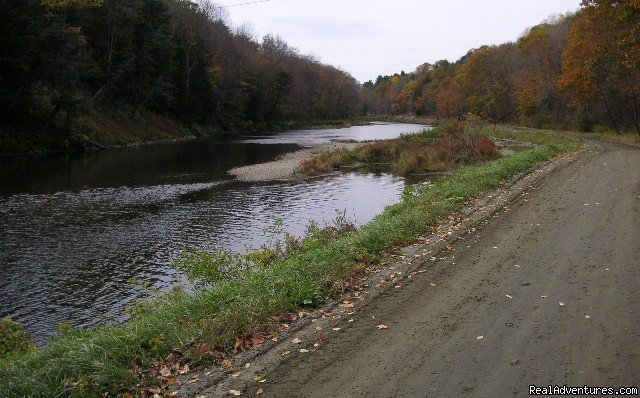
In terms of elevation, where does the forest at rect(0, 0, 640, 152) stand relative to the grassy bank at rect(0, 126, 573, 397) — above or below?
above

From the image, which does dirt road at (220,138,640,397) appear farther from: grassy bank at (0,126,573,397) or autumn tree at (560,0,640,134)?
autumn tree at (560,0,640,134)

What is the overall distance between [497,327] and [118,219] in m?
16.2

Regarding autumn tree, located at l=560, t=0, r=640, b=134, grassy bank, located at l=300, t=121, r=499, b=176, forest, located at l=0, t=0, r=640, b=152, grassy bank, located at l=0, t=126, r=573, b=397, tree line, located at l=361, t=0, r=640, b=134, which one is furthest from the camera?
forest, located at l=0, t=0, r=640, b=152

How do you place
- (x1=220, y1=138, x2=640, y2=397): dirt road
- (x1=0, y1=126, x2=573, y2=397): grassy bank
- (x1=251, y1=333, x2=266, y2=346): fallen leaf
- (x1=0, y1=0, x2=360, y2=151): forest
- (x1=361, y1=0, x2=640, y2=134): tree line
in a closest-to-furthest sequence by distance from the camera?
(x1=220, y1=138, x2=640, y2=397): dirt road, (x1=0, y1=126, x2=573, y2=397): grassy bank, (x1=251, y1=333, x2=266, y2=346): fallen leaf, (x1=361, y1=0, x2=640, y2=134): tree line, (x1=0, y1=0, x2=360, y2=151): forest

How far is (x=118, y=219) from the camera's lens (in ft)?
63.3

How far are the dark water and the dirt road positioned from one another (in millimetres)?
5932

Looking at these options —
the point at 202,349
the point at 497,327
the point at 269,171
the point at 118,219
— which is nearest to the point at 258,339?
the point at 202,349

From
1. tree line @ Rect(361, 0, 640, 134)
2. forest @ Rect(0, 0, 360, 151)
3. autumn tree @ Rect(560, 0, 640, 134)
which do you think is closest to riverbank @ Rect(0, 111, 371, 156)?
forest @ Rect(0, 0, 360, 151)

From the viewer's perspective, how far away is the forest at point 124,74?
38719mm

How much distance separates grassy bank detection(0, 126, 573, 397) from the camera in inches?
212

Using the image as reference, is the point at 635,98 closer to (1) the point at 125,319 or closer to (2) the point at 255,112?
(1) the point at 125,319

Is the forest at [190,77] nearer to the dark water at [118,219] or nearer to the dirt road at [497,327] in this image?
the dark water at [118,219]

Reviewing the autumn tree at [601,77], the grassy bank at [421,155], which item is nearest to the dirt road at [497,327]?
the grassy bank at [421,155]

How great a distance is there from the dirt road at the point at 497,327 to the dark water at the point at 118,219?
5.93 meters
